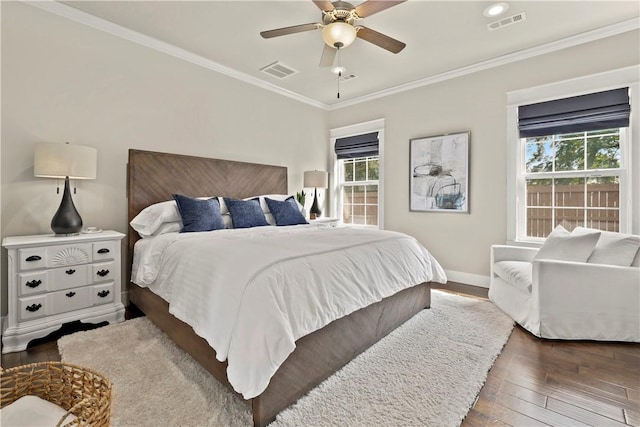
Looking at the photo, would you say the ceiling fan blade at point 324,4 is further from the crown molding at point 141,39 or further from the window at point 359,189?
the window at point 359,189

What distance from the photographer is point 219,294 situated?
1.61 metres

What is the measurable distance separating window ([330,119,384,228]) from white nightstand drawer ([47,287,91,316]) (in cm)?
376

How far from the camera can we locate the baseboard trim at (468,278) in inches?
149

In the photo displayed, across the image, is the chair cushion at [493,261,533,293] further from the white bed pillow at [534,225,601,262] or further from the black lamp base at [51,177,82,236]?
the black lamp base at [51,177,82,236]

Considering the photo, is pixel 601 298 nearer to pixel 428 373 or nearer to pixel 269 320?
pixel 428 373

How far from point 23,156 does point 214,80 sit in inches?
84.3

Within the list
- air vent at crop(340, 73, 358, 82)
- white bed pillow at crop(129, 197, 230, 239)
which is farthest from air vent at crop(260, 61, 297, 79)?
white bed pillow at crop(129, 197, 230, 239)

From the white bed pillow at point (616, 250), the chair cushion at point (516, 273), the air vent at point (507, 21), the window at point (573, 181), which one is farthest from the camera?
the window at point (573, 181)

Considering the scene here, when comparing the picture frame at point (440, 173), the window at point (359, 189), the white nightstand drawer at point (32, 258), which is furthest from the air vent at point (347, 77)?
the white nightstand drawer at point (32, 258)

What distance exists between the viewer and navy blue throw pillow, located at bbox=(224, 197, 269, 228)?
3.27 m

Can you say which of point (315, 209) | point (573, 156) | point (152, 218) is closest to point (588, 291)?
point (573, 156)

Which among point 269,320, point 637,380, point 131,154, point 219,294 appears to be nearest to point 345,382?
point 269,320

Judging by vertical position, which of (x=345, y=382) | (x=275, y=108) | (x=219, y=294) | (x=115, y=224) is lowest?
(x=345, y=382)

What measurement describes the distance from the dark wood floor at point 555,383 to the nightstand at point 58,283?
0.18m
